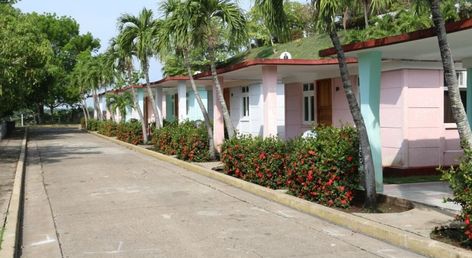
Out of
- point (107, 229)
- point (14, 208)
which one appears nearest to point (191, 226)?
point (107, 229)

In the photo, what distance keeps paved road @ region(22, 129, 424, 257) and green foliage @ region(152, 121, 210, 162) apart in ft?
12.2

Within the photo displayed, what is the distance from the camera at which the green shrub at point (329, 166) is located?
9406 mm

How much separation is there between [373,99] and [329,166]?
1.68 m

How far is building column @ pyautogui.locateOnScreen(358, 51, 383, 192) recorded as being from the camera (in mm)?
10219

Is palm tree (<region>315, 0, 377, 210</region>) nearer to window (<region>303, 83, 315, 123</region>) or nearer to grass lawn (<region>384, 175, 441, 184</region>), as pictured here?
grass lawn (<region>384, 175, 441, 184</region>)

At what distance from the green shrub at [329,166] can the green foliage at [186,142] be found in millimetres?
8198

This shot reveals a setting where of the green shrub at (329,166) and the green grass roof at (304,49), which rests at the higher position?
the green grass roof at (304,49)

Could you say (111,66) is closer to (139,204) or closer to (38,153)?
(38,153)

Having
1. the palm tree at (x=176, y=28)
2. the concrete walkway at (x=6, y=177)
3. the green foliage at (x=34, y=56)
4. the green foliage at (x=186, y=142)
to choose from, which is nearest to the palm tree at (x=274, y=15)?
the concrete walkway at (x=6, y=177)

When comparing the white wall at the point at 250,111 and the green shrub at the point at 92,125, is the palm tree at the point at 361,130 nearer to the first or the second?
the white wall at the point at 250,111

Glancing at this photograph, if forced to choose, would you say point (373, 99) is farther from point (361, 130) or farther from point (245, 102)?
point (245, 102)

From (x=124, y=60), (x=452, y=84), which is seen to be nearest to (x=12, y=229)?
(x=452, y=84)

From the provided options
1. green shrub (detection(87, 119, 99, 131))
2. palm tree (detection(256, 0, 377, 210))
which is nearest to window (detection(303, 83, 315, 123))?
palm tree (detection(256, 0, 377, 210))

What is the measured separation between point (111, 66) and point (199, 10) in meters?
18.0
